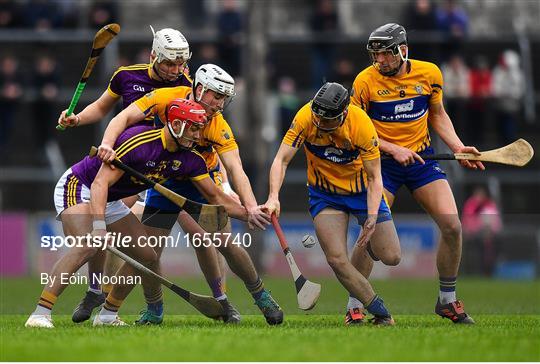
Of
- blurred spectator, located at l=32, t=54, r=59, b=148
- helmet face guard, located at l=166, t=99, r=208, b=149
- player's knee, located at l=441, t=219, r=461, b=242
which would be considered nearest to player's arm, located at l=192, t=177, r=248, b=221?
helmet face guard, located at l=166, t=99, r=208, b=149

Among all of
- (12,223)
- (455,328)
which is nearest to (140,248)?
(455,328)

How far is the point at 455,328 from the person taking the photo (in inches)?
388

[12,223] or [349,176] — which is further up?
[349,176]

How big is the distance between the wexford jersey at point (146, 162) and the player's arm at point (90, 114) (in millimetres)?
688

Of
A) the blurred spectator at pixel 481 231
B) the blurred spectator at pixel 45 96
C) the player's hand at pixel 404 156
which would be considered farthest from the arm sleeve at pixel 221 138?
the blurred spectator at pixel 45 96

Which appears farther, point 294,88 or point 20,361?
point 294,88

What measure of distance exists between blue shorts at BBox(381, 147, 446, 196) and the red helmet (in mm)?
1744

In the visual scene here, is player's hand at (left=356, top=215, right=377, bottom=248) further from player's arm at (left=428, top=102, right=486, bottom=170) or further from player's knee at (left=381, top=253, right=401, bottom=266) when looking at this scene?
Result: player's arm at (left=428, top=102, right=486, bottom=170)

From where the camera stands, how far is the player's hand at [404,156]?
10.5m

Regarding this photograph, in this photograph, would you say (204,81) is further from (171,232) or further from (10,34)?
(10,34)

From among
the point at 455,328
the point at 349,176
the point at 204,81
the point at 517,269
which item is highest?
the point at 204,81

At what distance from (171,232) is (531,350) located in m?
3.46

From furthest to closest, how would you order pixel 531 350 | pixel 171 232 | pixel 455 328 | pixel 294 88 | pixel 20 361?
pixel 294 88
pixel 171 232
pixel 455 328
pixel 531 350
pixel 20 361

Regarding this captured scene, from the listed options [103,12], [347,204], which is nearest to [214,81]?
[347,204]
